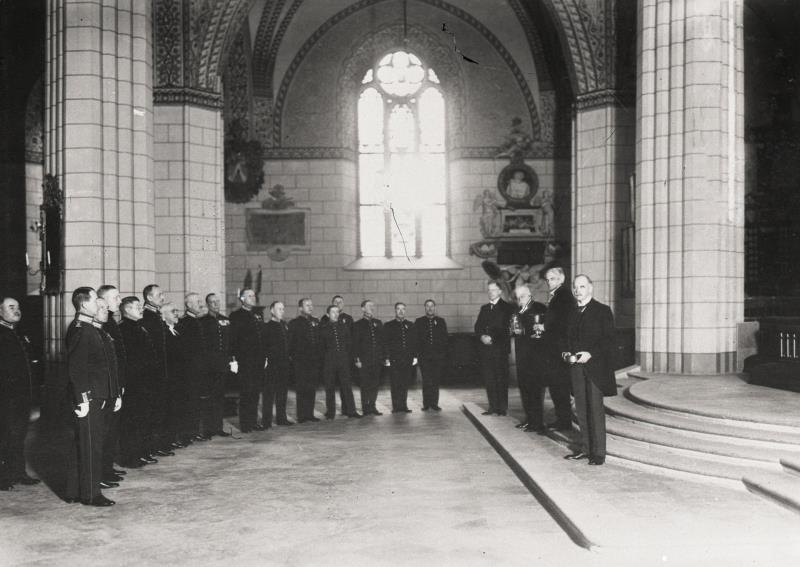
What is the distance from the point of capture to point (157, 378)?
7168 millimetres

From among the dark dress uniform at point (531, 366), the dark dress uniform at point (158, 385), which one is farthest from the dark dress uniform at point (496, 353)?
the dark dress uniform at point (158, 385)

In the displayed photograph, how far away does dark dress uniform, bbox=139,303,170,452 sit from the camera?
23.5 feet

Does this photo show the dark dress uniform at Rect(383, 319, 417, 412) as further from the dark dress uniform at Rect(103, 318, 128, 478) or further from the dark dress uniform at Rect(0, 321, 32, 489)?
the dark dress uniform at Rect(0, 321, 32, 489)

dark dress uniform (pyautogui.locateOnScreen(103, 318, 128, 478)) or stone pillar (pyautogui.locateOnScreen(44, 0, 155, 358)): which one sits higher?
stone pillar (pyautogui.locateOnScreen(44, 0, 155, 358))

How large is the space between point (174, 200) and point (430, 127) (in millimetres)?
7271

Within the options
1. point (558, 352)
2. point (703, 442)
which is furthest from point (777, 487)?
point (558, 352)

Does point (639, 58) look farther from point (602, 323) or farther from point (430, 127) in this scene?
point (430, 127)

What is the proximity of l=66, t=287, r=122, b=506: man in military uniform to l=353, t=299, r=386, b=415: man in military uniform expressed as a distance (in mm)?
4761

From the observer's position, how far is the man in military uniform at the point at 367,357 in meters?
10.2

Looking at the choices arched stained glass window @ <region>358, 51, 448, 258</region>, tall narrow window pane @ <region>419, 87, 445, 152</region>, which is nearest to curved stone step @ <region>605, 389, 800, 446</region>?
arched stained glass window @ <region>358, 51, 448, 258</region>

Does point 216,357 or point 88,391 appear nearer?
point 88,391

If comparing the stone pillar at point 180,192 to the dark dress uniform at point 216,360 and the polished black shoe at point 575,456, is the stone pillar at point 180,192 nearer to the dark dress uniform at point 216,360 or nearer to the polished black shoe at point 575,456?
the dark dress uniform at point 216,360

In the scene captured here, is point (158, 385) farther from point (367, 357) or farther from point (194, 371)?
point (367, 357)

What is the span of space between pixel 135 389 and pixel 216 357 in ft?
5.60
